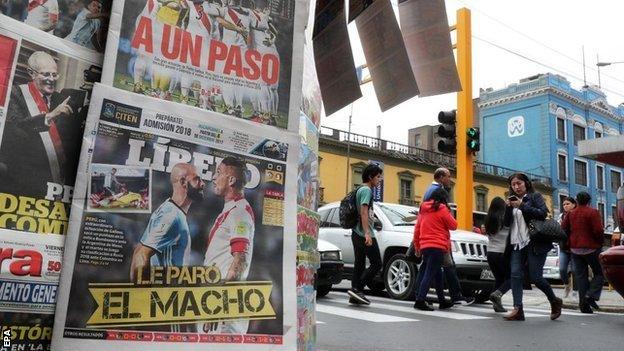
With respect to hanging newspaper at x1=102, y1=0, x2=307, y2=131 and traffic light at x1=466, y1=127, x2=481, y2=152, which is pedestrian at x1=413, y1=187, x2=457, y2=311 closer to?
traffic light at x1=466, y1=127, x2=481, y2=152

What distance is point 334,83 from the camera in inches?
85.6

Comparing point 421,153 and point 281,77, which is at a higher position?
point 421,153

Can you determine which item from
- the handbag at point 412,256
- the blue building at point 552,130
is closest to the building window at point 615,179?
the blue building at point 552,130

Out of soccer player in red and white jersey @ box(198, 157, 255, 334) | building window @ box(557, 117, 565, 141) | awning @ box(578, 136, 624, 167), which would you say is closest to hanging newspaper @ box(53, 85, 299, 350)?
soccer player in red and white jersey @ box(198, 157, 255, 334)

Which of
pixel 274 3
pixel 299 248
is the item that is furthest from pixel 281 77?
pixel 299 248

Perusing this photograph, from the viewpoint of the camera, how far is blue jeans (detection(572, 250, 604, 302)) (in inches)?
313

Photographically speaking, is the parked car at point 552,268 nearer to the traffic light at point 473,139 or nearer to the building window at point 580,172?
the traffic light at point 473,139

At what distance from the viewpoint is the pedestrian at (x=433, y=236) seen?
686cm

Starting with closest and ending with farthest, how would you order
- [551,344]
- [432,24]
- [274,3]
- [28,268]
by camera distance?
[28,268]
[274,3]
[432,24]
[551,344]

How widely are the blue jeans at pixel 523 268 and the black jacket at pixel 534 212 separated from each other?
55mm

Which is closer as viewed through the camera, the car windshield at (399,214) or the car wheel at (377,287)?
the car windshield at (399,214)

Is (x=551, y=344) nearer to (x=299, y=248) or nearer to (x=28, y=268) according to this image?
(x=299, y=248)

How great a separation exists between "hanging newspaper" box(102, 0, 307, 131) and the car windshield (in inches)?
316

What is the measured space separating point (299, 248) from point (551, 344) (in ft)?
13.6
